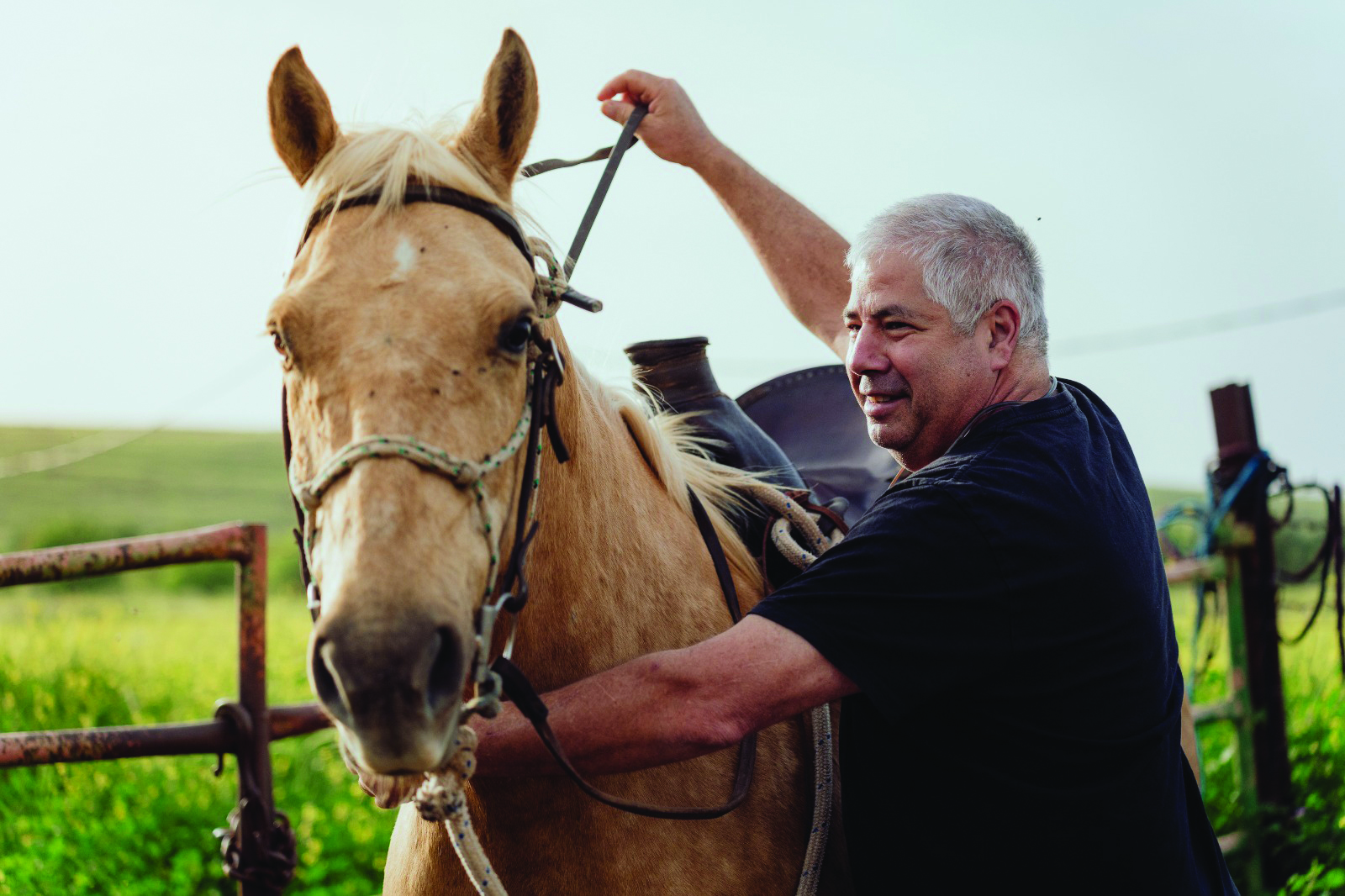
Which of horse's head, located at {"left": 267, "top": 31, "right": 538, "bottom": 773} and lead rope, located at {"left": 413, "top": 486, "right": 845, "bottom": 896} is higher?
horse's head, located at {"left": 267, "top": 31, "right": 538, "bottom": 773}

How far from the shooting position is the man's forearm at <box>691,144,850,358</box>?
116 inches

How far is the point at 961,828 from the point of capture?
1708 millimetres

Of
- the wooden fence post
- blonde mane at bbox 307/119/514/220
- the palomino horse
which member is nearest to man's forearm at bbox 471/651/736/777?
the palomino horse

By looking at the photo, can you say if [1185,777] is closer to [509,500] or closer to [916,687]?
[916,687]

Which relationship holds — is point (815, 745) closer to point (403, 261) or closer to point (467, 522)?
point (467, 522)

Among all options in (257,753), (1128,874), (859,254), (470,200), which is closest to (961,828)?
(1128,874)

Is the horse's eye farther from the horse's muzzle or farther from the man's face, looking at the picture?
the man's face

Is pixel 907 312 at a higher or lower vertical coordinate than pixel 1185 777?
higher

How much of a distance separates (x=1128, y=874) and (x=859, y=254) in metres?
1.20

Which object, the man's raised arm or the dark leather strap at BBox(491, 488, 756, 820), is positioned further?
the man's raised arm

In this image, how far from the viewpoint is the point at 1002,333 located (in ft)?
6.32

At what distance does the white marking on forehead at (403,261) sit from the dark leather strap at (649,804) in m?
0.56

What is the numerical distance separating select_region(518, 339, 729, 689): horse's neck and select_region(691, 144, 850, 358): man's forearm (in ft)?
3.75

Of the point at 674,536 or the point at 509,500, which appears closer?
the point at 509,500
